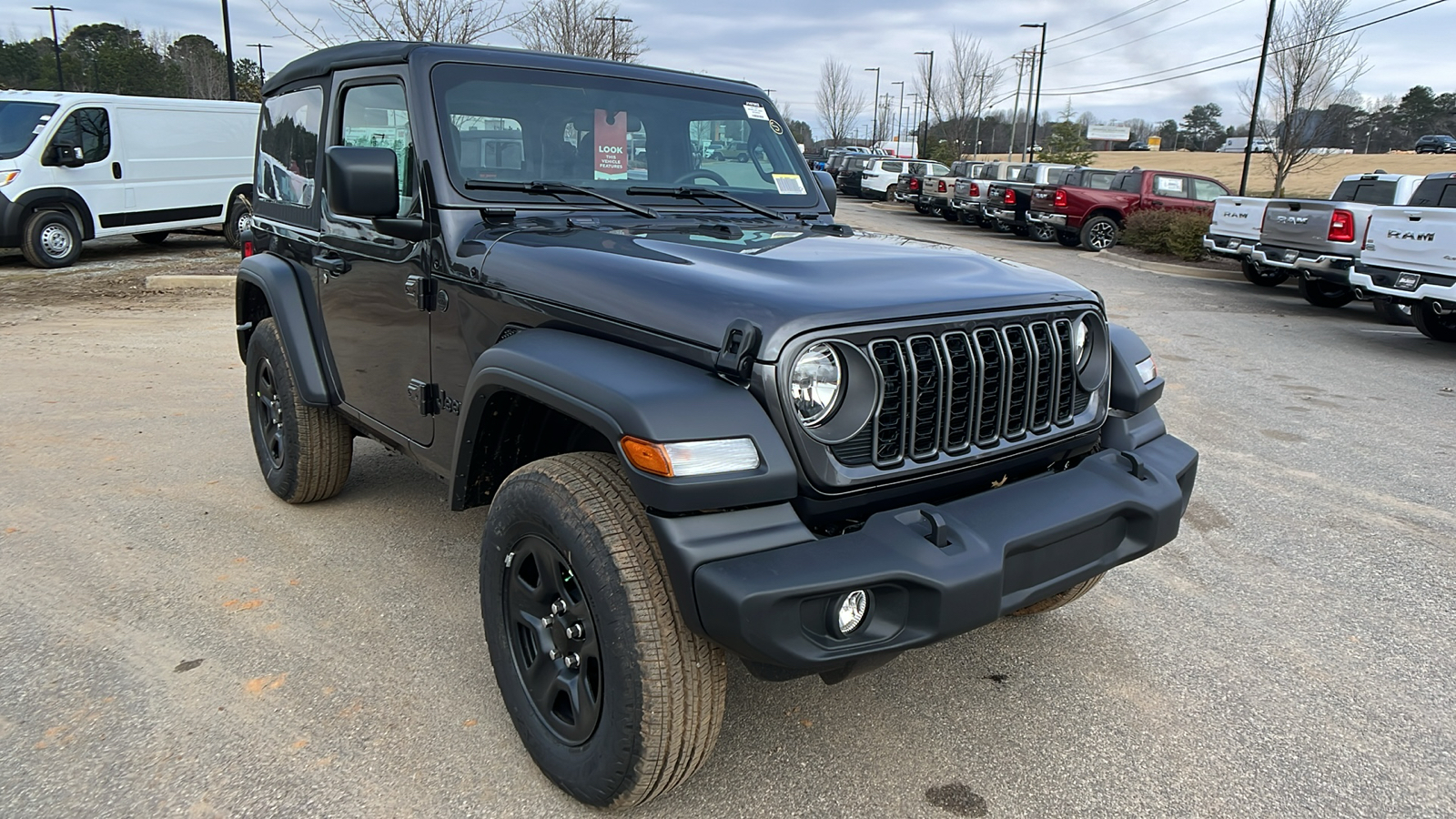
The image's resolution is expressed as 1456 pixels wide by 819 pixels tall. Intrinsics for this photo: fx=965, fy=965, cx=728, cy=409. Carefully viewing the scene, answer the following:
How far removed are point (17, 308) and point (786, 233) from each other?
10233mm

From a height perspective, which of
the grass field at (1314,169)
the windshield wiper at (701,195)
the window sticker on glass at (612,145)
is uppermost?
the grass field at (1314,169)

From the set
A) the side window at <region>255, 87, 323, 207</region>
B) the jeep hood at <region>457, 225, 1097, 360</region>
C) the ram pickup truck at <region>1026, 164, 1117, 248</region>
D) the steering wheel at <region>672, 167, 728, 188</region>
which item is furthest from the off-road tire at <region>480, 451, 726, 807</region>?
the ram pickup truck at <region>1026, 164, 1117, 248</region>

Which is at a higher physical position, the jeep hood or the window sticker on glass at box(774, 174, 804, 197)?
the window sticker on glass at box(774, 174, 804, 197)

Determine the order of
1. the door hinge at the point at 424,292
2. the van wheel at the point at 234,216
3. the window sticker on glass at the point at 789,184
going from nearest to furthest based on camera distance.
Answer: the door hinge at the point at 424,292, the window sticker on glass at the point at 789,184, the van wheel at the point at 234,216

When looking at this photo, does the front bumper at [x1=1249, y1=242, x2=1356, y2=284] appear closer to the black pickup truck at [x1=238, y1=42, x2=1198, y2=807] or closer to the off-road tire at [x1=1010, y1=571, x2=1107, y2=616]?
the off-road tire at [x1=1010, y1=571, x2=1107, y2=616]

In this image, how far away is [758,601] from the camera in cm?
197

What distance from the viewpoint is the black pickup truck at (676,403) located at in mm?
2117

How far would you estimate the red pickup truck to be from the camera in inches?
755

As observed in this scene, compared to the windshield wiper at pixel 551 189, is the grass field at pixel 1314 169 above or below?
above

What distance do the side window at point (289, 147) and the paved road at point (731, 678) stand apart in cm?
146

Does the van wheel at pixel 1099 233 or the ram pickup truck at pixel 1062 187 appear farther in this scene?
the ram pickup truck at pixel 1062 187

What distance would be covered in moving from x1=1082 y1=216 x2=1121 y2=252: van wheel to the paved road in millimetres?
14679

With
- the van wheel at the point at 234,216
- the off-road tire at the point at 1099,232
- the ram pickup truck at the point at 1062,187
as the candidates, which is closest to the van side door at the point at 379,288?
the van wheel at the point at 234,216

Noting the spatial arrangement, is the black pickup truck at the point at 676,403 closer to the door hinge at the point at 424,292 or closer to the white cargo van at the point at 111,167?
the door hinge at the point at 424,292
